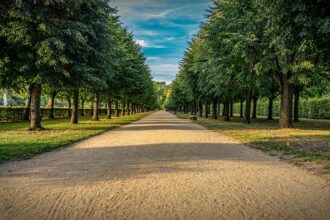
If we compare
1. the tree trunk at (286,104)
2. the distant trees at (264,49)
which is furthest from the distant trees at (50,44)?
the tree trunk at (286,104)

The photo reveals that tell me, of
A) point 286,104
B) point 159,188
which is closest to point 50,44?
point 159,188

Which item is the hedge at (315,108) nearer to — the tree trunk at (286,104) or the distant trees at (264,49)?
the distant trees at (264,49)

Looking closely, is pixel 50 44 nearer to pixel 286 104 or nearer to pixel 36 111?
pixel 36 111

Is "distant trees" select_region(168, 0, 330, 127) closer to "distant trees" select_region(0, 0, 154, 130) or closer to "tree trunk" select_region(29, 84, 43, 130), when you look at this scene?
"distant trees" select_region(0, 0, 154, 130)

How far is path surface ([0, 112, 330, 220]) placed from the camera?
4695 mm

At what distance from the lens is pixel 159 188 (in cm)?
602

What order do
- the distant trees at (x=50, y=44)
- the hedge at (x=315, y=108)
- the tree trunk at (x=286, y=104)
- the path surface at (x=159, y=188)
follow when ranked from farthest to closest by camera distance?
1. the hedge at (x=315, y=108)
2. the tree trunk at (x=286, y=104)
3. the distant trees at (x=50, y=44)
4. the path surface at (x=159, y=188)

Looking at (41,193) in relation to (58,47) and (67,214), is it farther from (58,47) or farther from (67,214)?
(58,47)

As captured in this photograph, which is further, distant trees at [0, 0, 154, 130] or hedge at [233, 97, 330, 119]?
hedge at [233, 97, 330, 119]

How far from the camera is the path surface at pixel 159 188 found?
4695 mm

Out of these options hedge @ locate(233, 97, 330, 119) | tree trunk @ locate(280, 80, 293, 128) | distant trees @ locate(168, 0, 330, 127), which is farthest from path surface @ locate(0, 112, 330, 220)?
hedge @ locate(233, 97, 330, 119)

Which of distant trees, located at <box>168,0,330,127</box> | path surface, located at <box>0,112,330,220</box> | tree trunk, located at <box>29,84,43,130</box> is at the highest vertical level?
distant trees, located at <box>168,0,330,127</box>

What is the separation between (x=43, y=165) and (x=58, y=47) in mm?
9642

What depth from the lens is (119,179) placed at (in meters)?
6.74
